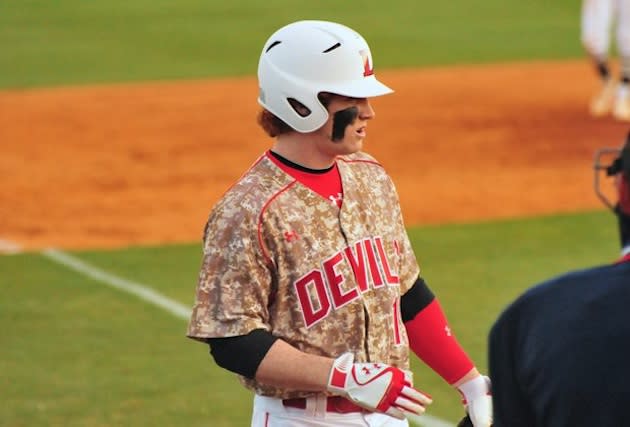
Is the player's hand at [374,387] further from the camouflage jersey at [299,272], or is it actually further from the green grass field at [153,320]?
the green grass field at [153,320]

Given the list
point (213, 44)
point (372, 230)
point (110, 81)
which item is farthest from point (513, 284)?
point (213, 44)

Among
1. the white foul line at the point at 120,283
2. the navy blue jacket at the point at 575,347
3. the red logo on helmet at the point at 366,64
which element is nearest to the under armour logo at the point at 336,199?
the red logo on helmet at the point at 366,64

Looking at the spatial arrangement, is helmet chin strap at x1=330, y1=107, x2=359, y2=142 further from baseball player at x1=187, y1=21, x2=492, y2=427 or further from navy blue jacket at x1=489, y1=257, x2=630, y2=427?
navy blue jacket at x1=489, y1=257, x2=630, y2=427

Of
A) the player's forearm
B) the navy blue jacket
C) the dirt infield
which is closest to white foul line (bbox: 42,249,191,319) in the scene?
the dirt infield

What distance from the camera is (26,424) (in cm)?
736

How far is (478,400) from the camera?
466 centimetres

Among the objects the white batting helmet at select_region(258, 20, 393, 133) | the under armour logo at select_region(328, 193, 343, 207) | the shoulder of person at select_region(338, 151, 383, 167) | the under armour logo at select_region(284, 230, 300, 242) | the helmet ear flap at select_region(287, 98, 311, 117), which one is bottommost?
the under armour logo at select_region(284, 230, 300, 242)

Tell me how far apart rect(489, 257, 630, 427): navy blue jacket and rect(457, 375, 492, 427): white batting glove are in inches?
64.3

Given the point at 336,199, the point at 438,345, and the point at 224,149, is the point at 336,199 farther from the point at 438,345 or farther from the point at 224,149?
the point at 224,149

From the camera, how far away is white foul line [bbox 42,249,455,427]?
9.55 m

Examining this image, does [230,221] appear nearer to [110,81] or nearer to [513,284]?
[513,284]

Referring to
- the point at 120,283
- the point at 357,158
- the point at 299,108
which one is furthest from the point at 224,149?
the point at 299,108

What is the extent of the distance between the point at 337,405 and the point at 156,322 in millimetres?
4952

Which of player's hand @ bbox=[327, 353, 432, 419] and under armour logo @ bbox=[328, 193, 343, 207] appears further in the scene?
under armour logo @ bbox=[328, 193, 343, 207]
